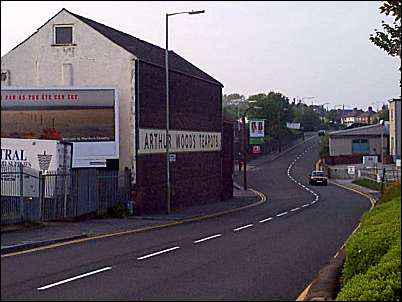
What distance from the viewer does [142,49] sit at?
3659cm

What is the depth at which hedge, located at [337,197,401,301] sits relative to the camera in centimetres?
792

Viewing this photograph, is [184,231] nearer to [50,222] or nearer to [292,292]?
[50,222]

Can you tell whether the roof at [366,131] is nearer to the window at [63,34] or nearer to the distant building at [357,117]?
the distant building at [357,117]

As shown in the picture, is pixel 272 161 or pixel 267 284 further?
pixel 272 161

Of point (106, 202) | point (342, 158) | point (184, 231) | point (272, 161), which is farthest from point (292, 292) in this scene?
point (272, 161)

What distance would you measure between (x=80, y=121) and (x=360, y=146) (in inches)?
824

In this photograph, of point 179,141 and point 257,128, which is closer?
point 179,141

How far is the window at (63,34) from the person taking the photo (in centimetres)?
3338

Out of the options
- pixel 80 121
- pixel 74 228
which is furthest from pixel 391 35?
pixel 80 121

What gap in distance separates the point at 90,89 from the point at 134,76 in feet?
8.01

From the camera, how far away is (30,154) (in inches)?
1000

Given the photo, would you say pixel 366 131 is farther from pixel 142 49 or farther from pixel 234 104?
pixel 234 104

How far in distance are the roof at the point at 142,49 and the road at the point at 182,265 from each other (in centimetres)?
1097

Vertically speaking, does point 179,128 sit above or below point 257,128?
below
